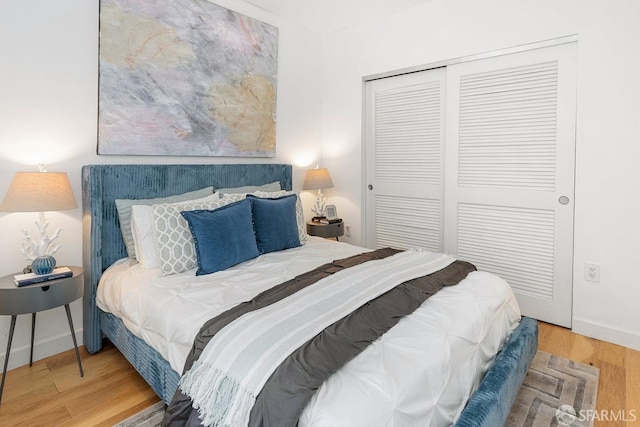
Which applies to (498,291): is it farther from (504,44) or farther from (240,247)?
(504,44)

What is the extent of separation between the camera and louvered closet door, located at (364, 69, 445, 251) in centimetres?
335

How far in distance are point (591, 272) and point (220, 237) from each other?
249cm

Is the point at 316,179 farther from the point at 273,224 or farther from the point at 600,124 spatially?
the point at 600,124

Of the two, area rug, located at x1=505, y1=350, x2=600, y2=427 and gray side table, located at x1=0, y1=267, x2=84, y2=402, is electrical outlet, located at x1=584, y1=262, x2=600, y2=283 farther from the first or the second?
gray side table, located at x1=0, y1=267, x2=84, y2=402

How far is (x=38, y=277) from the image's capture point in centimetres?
198

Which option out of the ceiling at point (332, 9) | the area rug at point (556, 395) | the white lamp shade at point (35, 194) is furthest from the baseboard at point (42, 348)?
the ceiling at point (332, 9)

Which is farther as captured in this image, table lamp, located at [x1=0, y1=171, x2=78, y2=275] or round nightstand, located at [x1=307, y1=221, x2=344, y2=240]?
round nightstand, located at [x1=307, y1=221, x2=344, y2=240]

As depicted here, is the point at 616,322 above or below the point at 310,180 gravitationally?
below

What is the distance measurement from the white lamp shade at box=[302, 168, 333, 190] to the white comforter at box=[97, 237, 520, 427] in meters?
1.29

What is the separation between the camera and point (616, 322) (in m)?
2.49

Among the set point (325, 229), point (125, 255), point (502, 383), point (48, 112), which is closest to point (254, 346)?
point (502, 383)

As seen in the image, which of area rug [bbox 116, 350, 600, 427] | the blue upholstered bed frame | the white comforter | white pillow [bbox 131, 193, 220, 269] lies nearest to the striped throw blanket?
the white comforter

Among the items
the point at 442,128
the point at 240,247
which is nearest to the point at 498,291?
the point at 240,247

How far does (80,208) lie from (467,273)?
2440 mm
